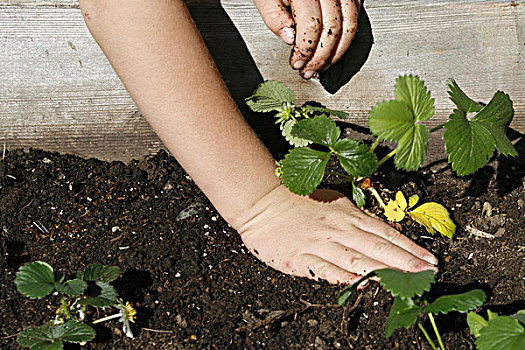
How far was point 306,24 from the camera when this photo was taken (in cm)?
139

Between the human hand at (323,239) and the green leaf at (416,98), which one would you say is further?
the human hand at (323,239)

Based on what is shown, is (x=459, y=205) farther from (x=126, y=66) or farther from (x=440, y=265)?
(x=126, y=66)

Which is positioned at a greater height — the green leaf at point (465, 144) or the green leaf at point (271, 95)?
the green leaf at point (465, 144)

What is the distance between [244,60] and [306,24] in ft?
0.73

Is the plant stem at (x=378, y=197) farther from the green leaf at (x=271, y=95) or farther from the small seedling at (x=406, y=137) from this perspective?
the green leaf at (x=271, y=95)

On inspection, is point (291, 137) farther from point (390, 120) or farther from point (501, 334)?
point (501, 334)

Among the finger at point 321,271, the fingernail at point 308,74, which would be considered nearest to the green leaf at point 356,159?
the finger at point 321,271

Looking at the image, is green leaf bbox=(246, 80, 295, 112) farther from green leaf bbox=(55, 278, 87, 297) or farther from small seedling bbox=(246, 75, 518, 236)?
green leaf bbox=(55, 278, 87, 297)

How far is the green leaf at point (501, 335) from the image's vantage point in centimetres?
95

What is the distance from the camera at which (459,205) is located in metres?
1.49

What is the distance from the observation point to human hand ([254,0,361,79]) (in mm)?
1397

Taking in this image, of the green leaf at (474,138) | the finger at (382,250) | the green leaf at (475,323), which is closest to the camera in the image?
the green leaf at (475,323)

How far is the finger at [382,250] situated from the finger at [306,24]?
0.44 m

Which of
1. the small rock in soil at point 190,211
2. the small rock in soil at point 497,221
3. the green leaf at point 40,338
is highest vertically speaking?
the small rock in soil at point 497,221
